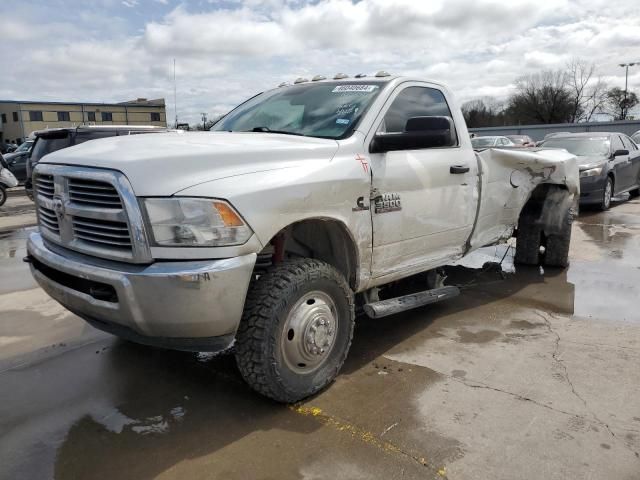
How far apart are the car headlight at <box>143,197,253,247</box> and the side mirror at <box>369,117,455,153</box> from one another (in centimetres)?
131

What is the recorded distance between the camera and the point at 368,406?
10.3ft

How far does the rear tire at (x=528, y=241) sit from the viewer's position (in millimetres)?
6285

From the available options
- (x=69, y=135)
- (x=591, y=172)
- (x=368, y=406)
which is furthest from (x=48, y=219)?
(x=591, y=172)

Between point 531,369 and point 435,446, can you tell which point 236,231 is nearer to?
point 435,446

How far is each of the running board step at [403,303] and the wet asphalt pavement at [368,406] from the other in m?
0.33

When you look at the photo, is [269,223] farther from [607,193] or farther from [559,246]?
[607,193]

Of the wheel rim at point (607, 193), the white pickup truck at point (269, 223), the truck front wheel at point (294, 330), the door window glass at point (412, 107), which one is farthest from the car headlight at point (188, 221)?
the wheel rim at point (607, 193)

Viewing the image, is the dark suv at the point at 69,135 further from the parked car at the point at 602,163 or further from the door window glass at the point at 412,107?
the parked car at the point at 602,163

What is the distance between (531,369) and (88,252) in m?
2.92

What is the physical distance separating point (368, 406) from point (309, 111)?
2.12 m

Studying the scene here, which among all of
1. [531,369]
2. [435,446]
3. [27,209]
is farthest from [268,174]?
[27,209]

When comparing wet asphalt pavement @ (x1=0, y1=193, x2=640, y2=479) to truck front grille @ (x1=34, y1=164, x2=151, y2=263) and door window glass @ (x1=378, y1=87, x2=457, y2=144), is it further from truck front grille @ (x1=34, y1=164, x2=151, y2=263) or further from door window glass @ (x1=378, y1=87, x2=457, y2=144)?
door window glass @ (x1=378, y1=87, x2=457, y2=144)

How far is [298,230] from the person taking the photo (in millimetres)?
3447

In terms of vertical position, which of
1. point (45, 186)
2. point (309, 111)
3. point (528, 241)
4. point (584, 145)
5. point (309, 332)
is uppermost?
point (309, 111)
